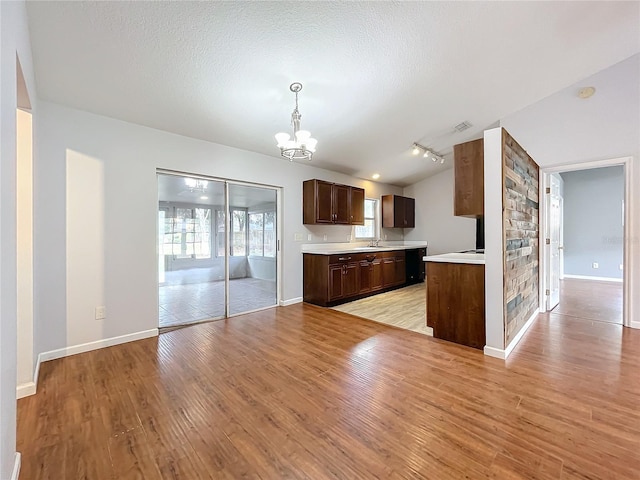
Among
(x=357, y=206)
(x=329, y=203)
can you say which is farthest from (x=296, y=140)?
(x=357, y=206)

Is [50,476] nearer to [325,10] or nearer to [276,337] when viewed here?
[276,337]

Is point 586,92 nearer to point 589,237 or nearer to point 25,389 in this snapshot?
point 589,237

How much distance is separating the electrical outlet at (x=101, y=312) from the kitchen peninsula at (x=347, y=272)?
9.45ft

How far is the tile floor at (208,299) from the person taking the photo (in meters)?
3.96

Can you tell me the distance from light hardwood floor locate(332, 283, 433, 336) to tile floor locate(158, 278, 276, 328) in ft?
4.30

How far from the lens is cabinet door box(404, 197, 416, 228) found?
7.13 metres

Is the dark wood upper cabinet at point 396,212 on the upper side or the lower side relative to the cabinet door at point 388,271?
upper

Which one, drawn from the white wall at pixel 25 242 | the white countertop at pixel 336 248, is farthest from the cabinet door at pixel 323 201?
the white wall at pixel 25 242

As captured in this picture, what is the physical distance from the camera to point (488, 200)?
2.69 meters

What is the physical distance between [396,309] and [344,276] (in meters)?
1.01

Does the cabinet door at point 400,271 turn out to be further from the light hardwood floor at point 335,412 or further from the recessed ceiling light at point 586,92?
the recessed ceiling light at point 586,92

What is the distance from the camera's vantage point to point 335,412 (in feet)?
6.07

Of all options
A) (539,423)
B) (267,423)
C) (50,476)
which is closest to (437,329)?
(539,423)

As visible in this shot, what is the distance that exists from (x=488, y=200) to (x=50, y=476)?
3645 mm
